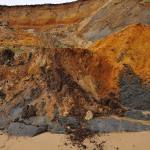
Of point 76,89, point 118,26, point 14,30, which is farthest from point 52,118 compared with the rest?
point 14,30

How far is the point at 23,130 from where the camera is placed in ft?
53.4

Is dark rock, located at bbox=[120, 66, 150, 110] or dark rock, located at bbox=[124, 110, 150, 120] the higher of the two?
dark rock, located at bbox=[120, 66, 150, 110]

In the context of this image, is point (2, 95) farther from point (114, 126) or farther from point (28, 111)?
point (114, 126)

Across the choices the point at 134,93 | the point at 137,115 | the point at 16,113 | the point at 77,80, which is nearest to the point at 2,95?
the point at 16,113

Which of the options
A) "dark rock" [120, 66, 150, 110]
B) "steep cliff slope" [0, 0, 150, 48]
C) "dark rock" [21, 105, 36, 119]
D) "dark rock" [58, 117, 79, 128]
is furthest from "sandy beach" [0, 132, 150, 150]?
"steep cliff slope" [0, 0, 150, 48]

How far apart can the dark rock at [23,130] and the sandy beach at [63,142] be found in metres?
0.25

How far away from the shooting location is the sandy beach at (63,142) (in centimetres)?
1470

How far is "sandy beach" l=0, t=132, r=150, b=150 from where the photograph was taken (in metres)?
14.7

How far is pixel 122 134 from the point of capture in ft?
50.8

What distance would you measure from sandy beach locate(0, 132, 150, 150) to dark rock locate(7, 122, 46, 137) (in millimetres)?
246

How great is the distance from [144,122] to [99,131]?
171cm

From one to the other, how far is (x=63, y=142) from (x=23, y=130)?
1.86 m

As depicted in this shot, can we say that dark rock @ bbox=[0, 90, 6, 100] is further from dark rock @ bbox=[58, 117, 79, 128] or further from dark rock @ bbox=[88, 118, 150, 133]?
dark rock @ bbox=[88, 118, 150, 133]

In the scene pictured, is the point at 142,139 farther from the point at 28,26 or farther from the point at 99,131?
the point at 28,26
